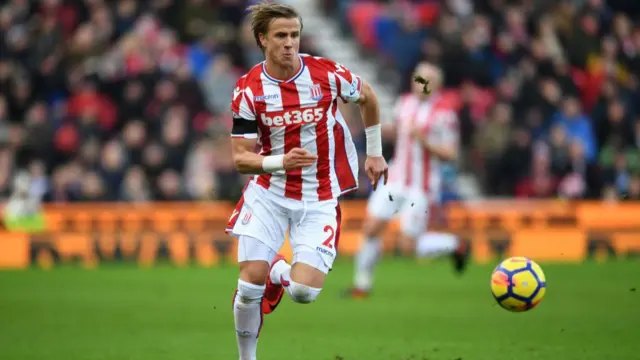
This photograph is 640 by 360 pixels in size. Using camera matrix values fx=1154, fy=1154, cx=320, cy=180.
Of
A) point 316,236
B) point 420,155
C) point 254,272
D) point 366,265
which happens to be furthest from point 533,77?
point 254,272

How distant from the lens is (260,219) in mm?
7844

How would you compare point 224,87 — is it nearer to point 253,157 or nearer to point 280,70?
point 280,70


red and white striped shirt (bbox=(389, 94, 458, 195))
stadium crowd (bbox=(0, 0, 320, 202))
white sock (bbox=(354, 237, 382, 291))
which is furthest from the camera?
stadium crowd (bbox=(0, 0, 320, 202))

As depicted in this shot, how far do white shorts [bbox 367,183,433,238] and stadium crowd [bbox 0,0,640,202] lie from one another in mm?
4539

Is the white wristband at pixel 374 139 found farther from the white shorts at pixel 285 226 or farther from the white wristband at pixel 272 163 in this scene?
the white wristband at pixel 272 163

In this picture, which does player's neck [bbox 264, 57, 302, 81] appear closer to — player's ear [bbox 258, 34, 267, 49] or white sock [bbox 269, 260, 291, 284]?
player's ear [bbox 258, 34, 267, 49]

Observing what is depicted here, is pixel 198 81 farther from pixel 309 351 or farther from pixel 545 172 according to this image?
pixel 309 351

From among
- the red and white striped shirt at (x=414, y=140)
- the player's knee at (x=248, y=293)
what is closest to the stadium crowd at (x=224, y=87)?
the red and white striped shirt at (x=414, y=140)

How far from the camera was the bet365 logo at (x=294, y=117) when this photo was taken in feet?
25.5

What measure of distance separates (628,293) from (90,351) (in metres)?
6.37

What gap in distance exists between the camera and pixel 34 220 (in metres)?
18.6

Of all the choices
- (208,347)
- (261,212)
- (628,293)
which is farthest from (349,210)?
(261,212)

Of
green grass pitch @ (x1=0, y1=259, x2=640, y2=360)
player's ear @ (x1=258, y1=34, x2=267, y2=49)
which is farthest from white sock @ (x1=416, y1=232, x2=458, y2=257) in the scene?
player's ear @ (x1=258, y1=34, x2=267, y2=49)

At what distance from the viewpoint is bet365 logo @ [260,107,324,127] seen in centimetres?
777
